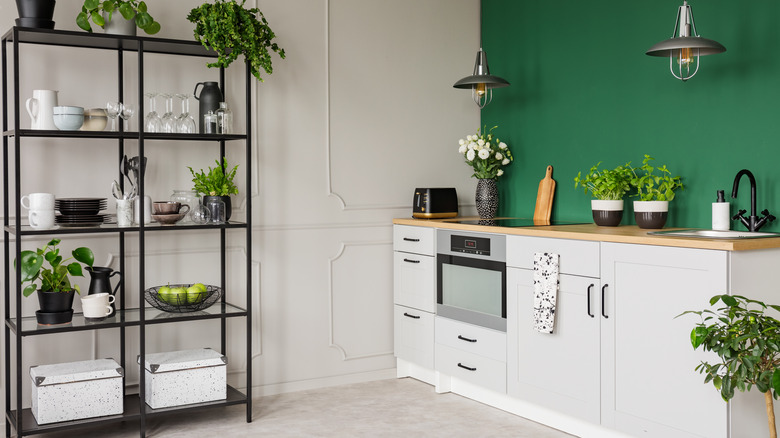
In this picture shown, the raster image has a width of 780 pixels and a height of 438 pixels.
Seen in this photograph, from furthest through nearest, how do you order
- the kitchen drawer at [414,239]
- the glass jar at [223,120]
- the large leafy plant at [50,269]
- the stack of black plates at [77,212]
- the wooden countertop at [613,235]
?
the kitchen drawer at [414,239] < the glass jar at [223,120] < the stack of black plates at [77,212] < the large leafy plant at [50,269] < the wooden countertop at [613,235]

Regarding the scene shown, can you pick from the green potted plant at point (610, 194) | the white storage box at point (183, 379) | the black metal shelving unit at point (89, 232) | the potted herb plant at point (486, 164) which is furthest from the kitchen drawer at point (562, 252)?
the white storage box at point (183, 379)

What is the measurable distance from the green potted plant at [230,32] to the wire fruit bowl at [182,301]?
1100 millimetres

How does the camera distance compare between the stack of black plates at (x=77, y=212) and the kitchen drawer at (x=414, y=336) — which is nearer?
the stack of black plates at (x=77, y=212)

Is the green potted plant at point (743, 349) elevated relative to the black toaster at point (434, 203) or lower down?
lower down

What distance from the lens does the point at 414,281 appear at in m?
4.32

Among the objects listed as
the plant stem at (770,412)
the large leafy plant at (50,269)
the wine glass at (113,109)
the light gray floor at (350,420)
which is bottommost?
the light gray floor at (350,420)

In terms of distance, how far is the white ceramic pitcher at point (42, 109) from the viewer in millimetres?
3285

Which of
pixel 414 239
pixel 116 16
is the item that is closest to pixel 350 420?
pixel 414 239

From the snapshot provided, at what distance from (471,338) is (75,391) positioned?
6.29ft

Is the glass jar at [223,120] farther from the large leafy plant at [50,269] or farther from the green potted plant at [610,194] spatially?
the green potted plant at [610,194]

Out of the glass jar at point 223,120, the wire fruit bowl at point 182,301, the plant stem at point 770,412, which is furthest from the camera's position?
the glass jar at point 223,120

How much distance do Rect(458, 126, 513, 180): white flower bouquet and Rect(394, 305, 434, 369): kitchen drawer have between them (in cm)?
93

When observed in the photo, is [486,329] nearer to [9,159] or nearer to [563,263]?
[563,263]

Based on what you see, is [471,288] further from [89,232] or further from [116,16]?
[116,16]
